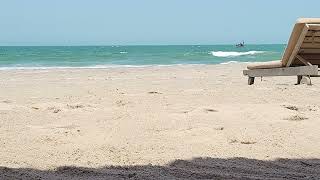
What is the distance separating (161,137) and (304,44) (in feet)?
13.7

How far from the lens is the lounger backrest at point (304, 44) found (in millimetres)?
6531

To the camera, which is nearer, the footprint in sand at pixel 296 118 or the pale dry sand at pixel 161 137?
the pale dry sand at pixel 161 137

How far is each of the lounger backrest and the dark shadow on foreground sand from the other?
372 centimetres

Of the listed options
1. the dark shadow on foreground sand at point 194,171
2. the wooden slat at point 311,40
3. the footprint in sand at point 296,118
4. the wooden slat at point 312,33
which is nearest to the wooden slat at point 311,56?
the wooden slat at point 311,40

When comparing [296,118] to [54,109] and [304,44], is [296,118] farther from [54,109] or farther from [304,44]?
[304,44]

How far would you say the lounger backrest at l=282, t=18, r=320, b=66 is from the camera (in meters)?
6.53

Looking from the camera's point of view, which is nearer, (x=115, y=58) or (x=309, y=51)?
(x=309, y=51)

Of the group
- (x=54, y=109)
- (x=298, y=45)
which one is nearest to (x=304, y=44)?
(x=298, y=45)

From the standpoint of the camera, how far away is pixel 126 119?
4695mm

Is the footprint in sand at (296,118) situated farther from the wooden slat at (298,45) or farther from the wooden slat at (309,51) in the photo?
the wooden slat at (309,51)

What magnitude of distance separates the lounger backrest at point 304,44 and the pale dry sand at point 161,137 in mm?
1011

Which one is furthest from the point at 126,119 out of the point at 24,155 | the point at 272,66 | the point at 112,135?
the point at 272,66

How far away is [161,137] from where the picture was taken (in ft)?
13.0

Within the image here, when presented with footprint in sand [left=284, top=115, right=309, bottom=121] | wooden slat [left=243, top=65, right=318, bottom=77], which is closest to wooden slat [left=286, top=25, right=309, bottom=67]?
wooden slat [left=243, top=65, right=318, bottom=77]
